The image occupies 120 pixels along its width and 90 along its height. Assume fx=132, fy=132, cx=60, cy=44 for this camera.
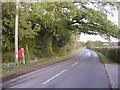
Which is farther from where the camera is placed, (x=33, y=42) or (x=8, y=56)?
(x=33, y=42)

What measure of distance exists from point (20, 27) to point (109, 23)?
464 inches

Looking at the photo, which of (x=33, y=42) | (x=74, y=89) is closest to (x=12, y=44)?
(x=33, y=42)

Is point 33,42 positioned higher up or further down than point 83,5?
further down

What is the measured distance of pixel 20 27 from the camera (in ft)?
52.2

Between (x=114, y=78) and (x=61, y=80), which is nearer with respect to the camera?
(x=61, y=80)

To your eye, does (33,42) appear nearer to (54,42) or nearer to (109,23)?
(54,42)

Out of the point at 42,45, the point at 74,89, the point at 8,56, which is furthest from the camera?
the point at 42,45

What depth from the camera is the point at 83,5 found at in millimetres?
19312

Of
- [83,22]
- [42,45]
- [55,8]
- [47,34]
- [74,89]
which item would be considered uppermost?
[55,8]

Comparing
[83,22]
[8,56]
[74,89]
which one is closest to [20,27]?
[8,56]

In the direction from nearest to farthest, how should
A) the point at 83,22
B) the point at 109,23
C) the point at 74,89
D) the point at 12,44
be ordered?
1. the point at 74,89
2. the point at 12,44
3. the point at 109,23
4. the point at 83,22

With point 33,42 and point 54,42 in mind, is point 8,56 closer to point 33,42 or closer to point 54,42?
point 33,42

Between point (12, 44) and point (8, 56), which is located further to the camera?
point (12, 44)

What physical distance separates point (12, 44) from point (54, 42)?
13.1m
